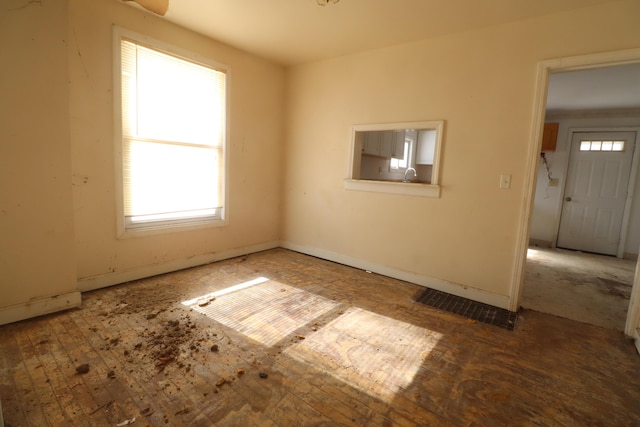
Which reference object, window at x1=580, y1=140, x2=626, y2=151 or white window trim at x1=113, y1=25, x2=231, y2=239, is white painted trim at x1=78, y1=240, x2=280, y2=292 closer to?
white window trim at x1=113, y1=25, x2=231, y2=239

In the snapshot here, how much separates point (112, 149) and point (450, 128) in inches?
138

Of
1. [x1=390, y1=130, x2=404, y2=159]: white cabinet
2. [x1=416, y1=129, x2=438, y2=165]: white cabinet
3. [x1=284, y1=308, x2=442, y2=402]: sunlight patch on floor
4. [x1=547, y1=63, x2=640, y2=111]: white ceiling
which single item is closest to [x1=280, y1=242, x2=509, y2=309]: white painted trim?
[x1=284, y1=308, x2=442, y2=402]: sunlight patch on floor

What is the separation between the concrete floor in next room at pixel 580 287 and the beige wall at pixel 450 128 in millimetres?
704

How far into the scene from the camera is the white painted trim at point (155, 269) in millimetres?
2959

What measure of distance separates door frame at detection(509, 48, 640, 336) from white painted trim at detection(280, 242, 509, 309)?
169mm

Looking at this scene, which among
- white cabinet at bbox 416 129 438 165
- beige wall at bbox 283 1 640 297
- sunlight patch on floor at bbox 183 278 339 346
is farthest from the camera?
white cabinet at bbox 416 129 438 165

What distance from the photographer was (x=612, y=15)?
8.14 ft

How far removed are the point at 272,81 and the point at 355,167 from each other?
71.9 inches

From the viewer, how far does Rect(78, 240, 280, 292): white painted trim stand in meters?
2.96

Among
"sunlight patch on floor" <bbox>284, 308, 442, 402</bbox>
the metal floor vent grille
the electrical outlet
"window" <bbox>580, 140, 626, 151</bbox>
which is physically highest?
"window" <bbox>580, 140, 626, 151</bbox>

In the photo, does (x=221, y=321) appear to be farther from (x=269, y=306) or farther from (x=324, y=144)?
(x=324, y=144)

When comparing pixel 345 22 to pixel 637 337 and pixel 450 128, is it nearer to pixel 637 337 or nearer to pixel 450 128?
pixel 450 128

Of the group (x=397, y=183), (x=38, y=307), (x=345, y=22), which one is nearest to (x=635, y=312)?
(x=397, y=183)

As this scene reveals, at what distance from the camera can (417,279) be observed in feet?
11.8
